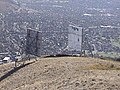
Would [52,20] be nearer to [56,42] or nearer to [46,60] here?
[56,42]

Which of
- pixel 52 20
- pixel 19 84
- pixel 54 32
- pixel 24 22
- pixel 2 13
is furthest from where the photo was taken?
pixel 2 13

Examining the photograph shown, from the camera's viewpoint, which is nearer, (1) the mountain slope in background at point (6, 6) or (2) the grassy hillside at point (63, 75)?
(2) the grassy hillside at point (63, 75)

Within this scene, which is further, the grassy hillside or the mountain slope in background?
the mountain slope in background

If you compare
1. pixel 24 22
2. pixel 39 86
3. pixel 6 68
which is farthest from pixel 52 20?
pixel 39 86

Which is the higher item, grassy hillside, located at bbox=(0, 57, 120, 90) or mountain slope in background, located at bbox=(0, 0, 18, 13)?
grassy hillside, located at bbox=(0, 57, 120, 90)

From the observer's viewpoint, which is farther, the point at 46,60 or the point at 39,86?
the point at 46,60

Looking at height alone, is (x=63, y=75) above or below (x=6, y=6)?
above

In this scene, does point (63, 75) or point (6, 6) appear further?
point (6, 6)

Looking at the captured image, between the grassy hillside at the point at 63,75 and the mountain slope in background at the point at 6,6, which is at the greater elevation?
the grassy hillside at the point at 63,75
